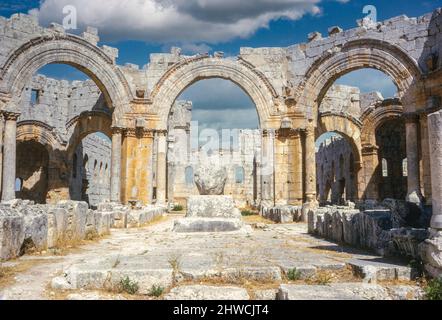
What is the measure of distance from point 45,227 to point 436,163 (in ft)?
19.0

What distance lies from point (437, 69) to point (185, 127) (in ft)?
71.6

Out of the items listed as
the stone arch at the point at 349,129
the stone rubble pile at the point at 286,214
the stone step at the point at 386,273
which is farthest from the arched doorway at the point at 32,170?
the stone step at the point at 386,273

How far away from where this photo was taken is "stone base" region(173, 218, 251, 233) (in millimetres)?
10164

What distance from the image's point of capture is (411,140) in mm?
14734

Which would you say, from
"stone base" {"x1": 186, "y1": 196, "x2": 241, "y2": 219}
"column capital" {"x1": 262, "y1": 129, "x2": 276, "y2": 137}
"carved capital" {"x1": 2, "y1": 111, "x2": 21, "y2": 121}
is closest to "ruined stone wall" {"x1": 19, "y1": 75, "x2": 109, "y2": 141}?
"carved capital" {"x1": 2, "y1": 111, "x2": 21, "y2": 121}

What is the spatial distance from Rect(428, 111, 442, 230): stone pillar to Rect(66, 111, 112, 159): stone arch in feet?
60.3

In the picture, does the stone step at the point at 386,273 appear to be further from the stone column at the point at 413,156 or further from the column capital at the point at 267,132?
the column capital at the point at 267,132

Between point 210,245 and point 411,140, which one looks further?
point 411,140

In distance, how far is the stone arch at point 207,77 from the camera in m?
17.2

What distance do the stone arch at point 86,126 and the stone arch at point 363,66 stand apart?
10440mm

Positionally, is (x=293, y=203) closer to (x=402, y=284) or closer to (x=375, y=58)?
(x=375, y=58)

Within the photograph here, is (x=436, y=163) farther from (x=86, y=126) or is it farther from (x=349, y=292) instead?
(x=86, y=126)

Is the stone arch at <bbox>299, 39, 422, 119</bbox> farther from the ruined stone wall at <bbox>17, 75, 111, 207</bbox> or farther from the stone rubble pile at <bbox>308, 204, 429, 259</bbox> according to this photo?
the ruined stone wall at <bbox>17, 75, 111, 207</bbox>
